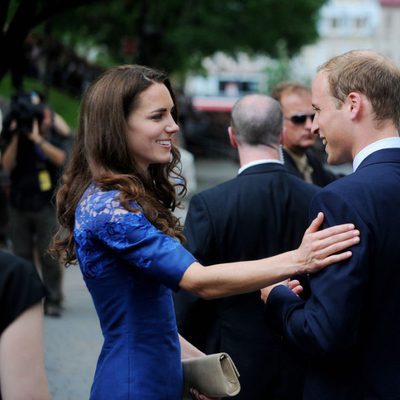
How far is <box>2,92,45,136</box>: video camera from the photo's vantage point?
32.8 feet

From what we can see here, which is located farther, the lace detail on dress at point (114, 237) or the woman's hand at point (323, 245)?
the lace detail on dress at point (114, 237)

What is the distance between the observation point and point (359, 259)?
9.52 feet

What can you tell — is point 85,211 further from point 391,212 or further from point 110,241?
point 391,212

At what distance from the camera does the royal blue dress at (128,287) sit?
320cm

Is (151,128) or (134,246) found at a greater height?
(151,128)

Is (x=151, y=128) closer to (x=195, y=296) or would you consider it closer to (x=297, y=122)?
(x=195, y=296)

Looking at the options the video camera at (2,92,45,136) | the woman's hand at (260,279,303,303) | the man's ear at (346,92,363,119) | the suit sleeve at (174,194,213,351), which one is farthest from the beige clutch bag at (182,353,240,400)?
the video camera at (2,92,45,136)

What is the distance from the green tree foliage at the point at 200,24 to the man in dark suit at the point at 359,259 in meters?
26.0

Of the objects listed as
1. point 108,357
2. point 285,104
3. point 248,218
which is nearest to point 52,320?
point 285,104

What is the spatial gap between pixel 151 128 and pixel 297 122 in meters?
3.29

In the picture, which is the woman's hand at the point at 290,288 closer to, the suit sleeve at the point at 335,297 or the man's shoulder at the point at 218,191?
the suit sleeve at the point at 335,297

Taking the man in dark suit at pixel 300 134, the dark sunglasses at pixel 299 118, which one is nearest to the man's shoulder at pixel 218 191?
the man in dark suit at pixel 300 134

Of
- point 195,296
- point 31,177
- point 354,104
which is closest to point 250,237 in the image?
point 195,296

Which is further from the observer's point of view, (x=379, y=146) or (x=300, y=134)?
(x=300, y=134)
